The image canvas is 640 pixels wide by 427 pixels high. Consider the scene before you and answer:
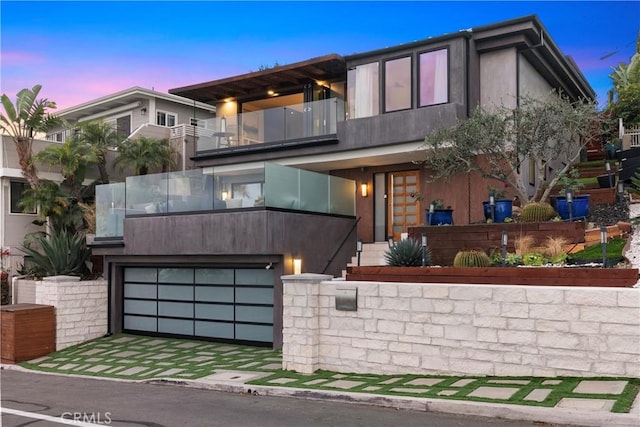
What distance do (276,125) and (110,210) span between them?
19.7 ft

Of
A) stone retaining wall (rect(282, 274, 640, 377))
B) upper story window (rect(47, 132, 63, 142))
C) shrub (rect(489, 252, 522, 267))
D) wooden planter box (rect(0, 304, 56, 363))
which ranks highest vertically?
upper story window (rect(47, 132, 63, 142))

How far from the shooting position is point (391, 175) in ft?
63.9

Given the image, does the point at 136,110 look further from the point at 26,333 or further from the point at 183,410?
the point at 183,410

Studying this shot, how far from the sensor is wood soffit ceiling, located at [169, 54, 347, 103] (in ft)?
64.6

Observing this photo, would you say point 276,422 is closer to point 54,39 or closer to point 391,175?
point 391,175

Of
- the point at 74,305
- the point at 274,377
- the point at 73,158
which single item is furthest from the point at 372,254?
the point at 73,158

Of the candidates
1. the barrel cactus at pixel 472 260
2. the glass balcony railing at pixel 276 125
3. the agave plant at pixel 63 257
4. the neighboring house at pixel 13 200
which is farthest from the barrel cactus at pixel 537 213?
the neighboring house at pixel 13 200

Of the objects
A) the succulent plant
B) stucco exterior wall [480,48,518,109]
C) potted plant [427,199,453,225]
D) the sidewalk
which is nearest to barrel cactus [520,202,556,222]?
potted plant [427,199,453,225]

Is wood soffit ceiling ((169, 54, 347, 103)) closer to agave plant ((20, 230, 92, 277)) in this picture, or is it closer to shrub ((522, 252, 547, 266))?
agave plant ((20, 230, 92, 277))

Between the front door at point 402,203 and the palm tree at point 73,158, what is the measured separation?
11.8 m

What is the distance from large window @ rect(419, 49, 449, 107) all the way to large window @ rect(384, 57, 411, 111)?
0.45 meters

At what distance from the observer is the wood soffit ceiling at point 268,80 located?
64.6 ft

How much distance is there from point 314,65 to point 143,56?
7814 mm

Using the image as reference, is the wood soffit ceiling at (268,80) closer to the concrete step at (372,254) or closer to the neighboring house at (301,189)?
the neighboring house at (301,189)
